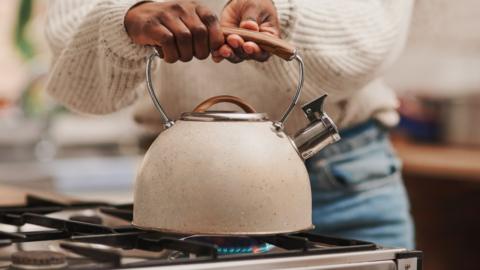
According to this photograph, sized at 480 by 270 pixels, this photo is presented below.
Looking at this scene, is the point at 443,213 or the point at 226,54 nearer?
the point at 226,54

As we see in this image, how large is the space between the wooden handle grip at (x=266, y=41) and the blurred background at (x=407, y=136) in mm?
1695

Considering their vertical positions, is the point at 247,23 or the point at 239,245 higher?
the point at 247,23

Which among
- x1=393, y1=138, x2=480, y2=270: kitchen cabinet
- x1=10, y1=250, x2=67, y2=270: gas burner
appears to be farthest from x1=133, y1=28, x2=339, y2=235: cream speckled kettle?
x1=393, y1=138, x2=480, y2=270: kitchen cabinet

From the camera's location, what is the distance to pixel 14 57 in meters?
3.75

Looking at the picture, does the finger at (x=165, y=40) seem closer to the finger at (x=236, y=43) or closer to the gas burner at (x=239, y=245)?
the finger at (x=236, y=43)

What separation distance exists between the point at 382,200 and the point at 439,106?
2.18m

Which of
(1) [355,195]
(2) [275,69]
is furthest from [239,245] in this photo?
(1) [355,195]

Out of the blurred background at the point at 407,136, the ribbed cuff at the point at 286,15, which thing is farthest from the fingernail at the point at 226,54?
the blurred background at the point at 407,136

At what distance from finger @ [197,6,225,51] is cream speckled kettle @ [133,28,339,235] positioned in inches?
0.6

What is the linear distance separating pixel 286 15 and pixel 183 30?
273 mm

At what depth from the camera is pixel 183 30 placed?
3.33 ft

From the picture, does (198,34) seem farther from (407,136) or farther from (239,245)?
(407,136)

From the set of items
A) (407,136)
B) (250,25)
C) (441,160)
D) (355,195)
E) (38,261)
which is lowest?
(38,261)

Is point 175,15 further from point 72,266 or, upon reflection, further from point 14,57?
point 14,57
